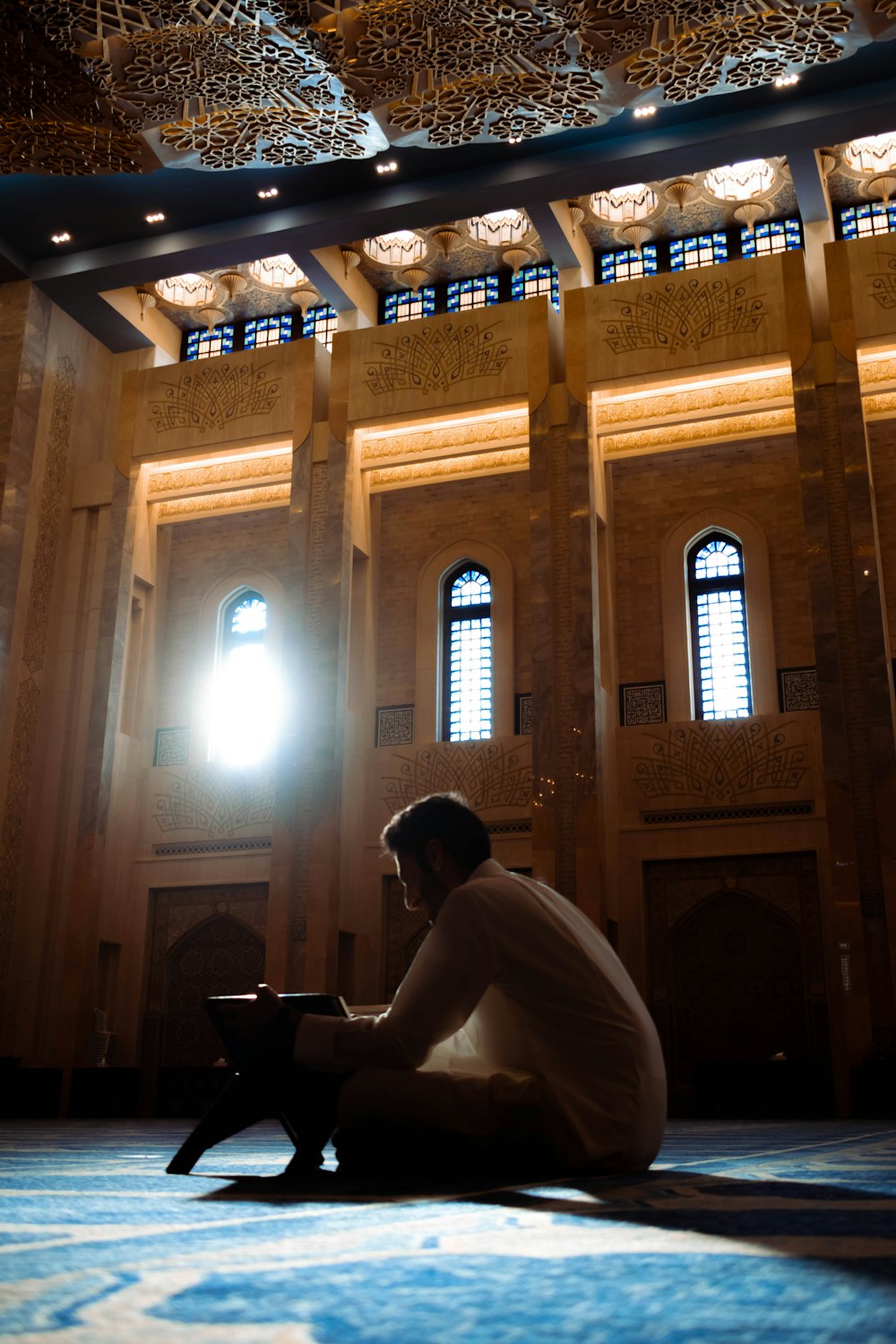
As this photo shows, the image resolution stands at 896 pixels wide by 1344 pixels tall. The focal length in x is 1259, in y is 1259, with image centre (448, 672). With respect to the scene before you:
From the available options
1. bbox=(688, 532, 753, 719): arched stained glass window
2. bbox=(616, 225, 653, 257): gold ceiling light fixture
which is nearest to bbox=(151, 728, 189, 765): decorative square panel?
bbox=(688, 532, 753, 719): arched stained glass window

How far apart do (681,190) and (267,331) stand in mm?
4881

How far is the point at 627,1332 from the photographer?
102 centimetres

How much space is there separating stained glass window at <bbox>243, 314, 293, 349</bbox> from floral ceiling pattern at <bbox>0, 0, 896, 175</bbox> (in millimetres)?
4548

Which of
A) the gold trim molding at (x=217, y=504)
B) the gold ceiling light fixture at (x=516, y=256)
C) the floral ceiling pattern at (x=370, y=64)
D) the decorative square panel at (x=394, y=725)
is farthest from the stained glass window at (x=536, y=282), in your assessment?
the decorative square panel at (x=394, y=725)

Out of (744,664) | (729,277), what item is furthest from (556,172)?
(744,664)

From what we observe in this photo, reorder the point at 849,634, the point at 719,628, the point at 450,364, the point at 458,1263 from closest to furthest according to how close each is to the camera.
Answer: the point at 458,1263 < the point at 849,634 < the point at 719,628 < the point at 450,364

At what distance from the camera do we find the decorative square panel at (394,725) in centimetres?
1193

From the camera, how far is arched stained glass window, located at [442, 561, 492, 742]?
11969 mm

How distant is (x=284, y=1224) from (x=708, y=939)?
9540 millimetres

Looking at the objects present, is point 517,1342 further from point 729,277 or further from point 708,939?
point 729,277

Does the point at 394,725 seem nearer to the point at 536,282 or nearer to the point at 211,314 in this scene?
the point at 536,282

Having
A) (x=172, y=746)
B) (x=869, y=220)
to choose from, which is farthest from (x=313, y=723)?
(x=869, y=220)

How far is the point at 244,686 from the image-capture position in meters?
12.9

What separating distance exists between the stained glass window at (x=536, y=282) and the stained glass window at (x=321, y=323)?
205 cm
